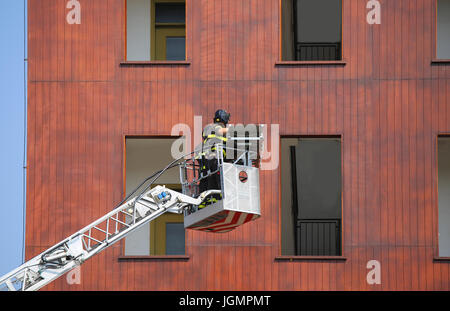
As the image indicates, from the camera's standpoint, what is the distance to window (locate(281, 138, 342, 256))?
2550 centimetres

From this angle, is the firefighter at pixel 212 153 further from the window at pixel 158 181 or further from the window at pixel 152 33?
the window at pixel 152 33

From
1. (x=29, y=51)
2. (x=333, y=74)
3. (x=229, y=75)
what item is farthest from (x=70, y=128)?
(x=333, y=74)

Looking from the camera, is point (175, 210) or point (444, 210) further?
point (444, 210)

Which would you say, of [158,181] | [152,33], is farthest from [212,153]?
[158,181]

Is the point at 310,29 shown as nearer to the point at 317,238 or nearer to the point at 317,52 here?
the point at 317,52

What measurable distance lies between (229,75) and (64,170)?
4873mm

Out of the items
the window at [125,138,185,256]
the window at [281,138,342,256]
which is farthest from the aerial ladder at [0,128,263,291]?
the window at [281,138,342,256]

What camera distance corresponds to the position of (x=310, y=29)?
26.3 m

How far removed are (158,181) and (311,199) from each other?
647cm

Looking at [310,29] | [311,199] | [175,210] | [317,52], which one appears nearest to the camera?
[175,210]

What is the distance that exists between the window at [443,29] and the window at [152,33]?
7.02 m

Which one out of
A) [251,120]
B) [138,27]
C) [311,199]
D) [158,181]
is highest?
[138,27]

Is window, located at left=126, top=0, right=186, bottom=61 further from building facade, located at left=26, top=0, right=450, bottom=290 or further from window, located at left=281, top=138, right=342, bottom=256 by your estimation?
window, located at left=281, top=138, right=342, bottom=256

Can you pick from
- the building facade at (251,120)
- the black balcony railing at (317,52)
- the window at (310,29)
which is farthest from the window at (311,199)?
the building facade at (251,120)
